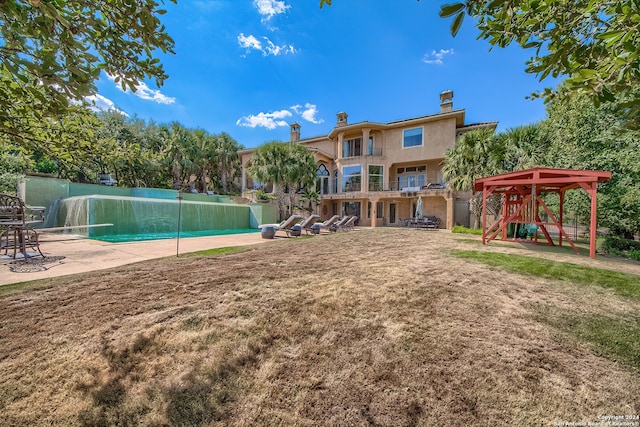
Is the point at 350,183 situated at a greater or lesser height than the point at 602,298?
greater

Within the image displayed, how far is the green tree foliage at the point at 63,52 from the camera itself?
85.7 inches

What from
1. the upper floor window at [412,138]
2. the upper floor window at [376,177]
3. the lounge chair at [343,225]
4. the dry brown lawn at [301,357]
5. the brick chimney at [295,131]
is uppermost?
the brick chimney at [295,131]

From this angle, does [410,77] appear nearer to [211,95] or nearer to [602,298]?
[602,298]

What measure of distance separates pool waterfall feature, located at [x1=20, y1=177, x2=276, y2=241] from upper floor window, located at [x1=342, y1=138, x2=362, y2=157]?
11.1 meters

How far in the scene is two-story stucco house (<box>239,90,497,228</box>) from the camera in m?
23.7

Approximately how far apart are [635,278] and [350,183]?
72.8 feet

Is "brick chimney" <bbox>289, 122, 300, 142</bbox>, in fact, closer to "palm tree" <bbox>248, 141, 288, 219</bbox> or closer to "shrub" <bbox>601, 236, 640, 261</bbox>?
"palm tree" <bbox>248, 141, 288, 219</bbox>

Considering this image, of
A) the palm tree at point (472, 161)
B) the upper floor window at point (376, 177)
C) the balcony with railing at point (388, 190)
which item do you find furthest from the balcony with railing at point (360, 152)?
the palm tree at point (472, 161)

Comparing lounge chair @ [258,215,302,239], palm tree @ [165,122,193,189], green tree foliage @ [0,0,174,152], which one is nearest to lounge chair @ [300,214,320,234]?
lounge chair @ [258,215,302,239]

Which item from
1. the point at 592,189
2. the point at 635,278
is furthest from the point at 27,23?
the point at 592,189

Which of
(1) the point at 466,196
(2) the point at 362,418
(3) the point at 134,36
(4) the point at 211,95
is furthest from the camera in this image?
(4) the point at 211,95

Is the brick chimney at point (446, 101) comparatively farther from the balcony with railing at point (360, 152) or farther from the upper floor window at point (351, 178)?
the upper floor window at point (351, 178)

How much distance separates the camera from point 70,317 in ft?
11.6

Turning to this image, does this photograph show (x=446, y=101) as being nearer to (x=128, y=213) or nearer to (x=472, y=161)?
(x=472, y=161)
